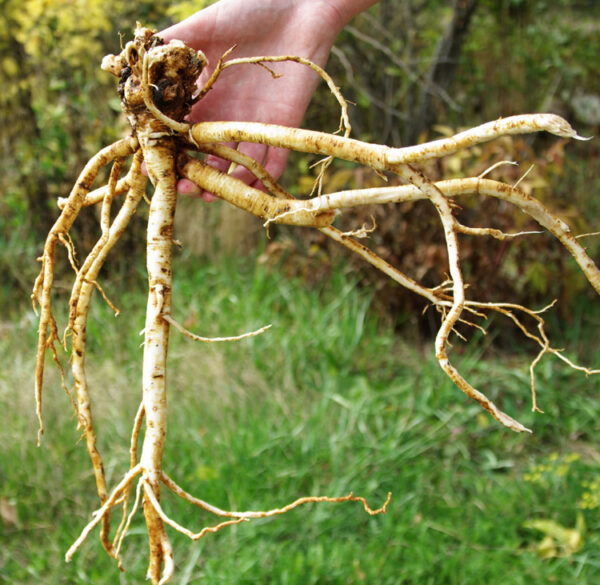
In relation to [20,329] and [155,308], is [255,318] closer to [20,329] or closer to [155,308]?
[20,329]

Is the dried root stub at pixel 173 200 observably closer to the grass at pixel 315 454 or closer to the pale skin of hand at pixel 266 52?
the pale skin of hand at pixel 266 52

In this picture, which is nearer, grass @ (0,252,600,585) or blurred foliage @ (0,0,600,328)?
grass @ (0,252,600,585)

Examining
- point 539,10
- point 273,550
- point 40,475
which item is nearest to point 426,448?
point 273,550

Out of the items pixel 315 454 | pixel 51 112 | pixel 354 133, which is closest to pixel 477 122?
pixel 354 133

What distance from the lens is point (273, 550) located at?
188cm

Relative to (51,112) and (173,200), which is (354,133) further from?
(173,200)

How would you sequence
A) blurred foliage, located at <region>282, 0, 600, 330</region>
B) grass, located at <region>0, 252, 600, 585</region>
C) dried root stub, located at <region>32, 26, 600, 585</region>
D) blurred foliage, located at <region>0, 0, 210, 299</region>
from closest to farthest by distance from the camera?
dried root stub, located at <region>32, 26, 600, 585</region> < grass, located at <region>0, 252, 600, 585</region> < blurred foliage, located at <region>282, 0, 600, 330</region> < blurred foliage, located at <region>0, 0, 210, 299</region>

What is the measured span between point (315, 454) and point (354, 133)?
212cm

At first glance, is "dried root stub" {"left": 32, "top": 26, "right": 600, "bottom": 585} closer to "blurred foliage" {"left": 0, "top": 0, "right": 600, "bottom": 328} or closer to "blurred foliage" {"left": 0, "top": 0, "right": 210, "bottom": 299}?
"blurred foliage" {"left": 0, "top": 0, "right": 600, "bottom": 328}

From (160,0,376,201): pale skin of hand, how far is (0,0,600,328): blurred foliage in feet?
4.03

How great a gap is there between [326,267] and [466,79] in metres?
2.15

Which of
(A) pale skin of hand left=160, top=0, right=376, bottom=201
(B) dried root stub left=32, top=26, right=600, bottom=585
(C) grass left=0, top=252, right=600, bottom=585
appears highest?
(A) pale skin of hand left=160, top=0, right=376, bottom=201

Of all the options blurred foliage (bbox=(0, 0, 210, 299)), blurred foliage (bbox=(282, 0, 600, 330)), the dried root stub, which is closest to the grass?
blurred foliage (bbox=(282, 0, 600, 330))

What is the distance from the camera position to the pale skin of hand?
4.79ft
